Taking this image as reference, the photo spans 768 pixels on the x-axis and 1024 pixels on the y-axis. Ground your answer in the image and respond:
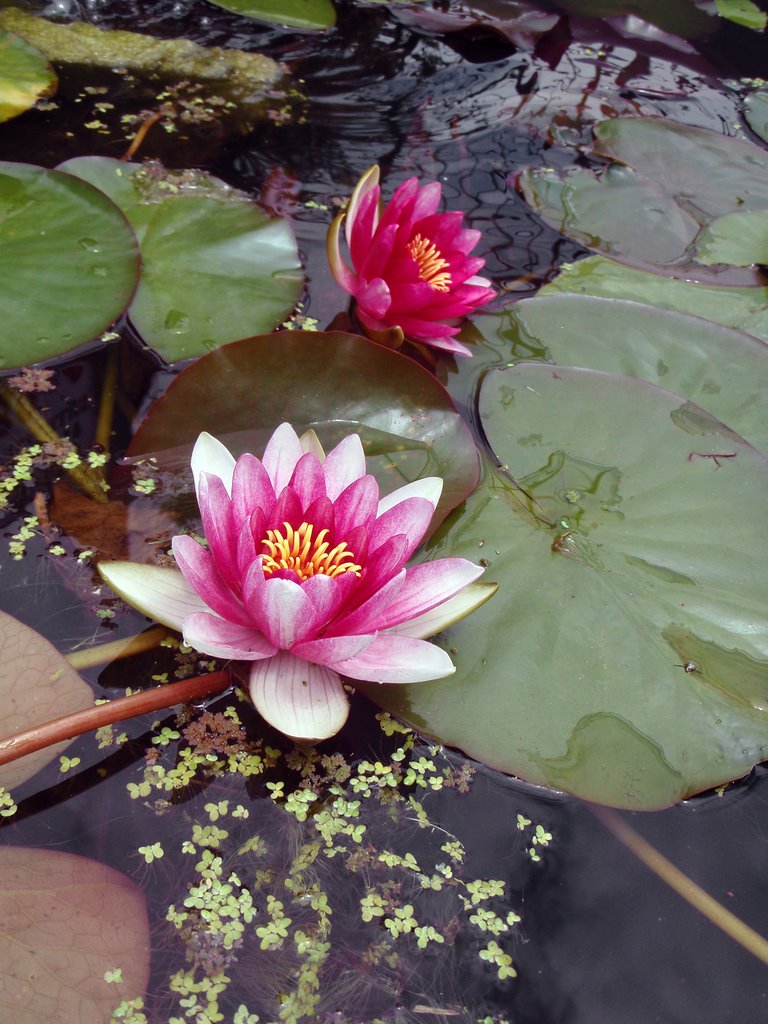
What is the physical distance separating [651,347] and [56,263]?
182 centimetres

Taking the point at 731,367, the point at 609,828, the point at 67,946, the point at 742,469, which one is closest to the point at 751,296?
the point at 731,367

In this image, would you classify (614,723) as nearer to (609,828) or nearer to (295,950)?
(609,828)

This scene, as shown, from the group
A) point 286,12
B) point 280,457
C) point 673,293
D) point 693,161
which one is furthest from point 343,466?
point 286,12

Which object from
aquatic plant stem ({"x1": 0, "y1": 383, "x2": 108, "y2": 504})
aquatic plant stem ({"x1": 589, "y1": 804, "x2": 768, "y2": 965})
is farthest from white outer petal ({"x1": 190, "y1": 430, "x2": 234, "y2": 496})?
aquatic plant stem ({"x1": 589, "y1": 804, "x2": 768, "y2": 965})

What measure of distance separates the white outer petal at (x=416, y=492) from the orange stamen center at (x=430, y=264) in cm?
87

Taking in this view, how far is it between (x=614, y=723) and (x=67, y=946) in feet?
3.74

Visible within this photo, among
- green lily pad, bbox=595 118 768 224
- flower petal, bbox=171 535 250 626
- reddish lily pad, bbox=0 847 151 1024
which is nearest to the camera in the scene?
reddish lily pad, bbox=0 847 151 1024

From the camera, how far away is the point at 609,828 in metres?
1.63

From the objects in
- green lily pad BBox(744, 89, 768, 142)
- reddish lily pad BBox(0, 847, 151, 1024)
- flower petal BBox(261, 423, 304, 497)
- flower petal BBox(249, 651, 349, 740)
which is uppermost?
green lily pad BBox(744, 89, 768, 142)

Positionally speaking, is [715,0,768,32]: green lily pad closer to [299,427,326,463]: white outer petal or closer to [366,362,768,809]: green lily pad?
[366,362,768,809]: green lily pad

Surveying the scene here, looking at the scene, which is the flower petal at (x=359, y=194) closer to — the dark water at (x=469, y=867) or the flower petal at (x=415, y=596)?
the dark water at (x=469, y=867)

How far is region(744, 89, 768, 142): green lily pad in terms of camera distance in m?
3.86

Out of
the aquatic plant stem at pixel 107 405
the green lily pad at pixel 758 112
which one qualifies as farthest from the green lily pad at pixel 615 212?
the aquatic plant stem at pixel 107 405

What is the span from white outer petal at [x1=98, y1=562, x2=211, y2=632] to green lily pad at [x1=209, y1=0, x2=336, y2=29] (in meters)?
3.50
